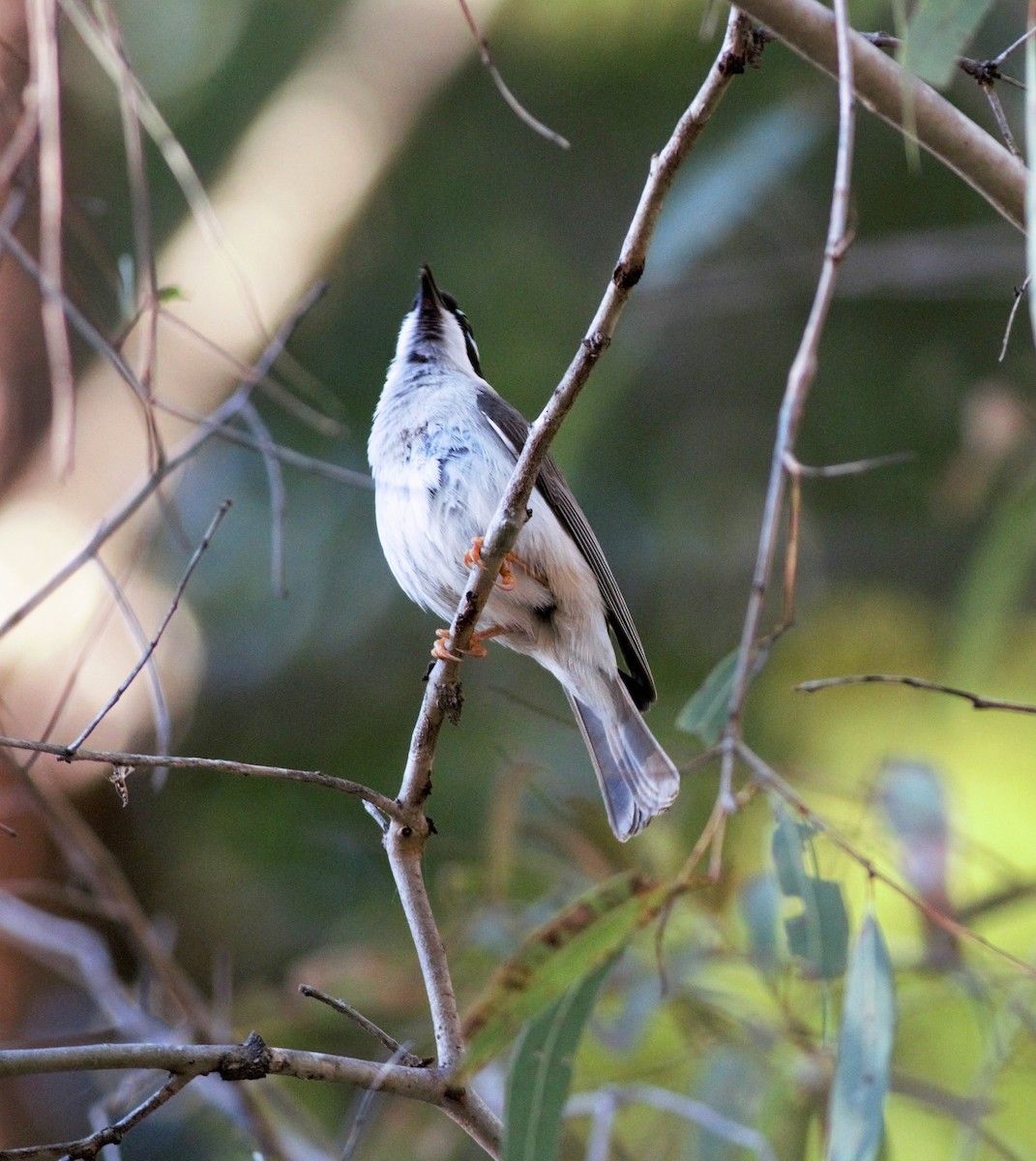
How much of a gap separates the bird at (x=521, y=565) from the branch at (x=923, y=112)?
1227 mm

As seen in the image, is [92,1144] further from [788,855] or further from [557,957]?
[788,855]

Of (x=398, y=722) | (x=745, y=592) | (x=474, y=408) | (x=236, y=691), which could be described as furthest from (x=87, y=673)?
(x=745, y=592)

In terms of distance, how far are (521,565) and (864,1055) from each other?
1.23 meters

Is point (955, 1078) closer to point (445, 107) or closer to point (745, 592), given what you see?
point (745, 592)

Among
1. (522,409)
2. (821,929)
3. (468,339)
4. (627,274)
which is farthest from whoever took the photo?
(522,409)

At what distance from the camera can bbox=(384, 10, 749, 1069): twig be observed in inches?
58.1

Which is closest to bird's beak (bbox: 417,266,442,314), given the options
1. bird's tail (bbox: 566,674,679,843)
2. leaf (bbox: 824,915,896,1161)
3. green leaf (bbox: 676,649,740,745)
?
bird's tail (bbox: 566,674,679,843)

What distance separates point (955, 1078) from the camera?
13.6 feet

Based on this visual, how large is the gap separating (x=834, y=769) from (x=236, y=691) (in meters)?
2.18

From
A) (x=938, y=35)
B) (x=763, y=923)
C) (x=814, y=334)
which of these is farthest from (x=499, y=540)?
(x=763, y=923)

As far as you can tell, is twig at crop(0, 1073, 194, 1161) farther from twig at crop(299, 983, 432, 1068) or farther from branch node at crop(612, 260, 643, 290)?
branch node at crop(612, 260, 643, 290)

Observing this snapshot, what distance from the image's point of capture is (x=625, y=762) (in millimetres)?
2826

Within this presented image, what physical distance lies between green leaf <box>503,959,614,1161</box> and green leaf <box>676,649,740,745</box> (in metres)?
0.67

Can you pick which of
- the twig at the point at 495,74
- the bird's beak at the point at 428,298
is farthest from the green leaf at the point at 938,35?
the bird's beak at the point at 428,298
